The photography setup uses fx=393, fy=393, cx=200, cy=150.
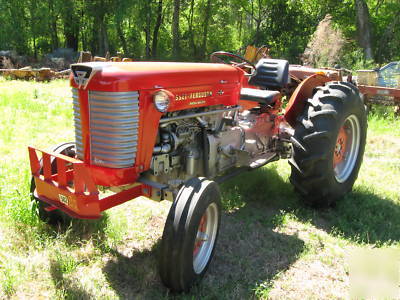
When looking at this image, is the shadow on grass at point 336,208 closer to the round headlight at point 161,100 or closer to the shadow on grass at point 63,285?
the round headlight at point 161,100

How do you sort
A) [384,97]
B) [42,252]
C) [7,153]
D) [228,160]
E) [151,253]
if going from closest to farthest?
[42,252], [151,253], [228,160], [7,153], [384,97]

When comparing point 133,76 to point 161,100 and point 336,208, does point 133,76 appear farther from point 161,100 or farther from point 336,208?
point 336,208

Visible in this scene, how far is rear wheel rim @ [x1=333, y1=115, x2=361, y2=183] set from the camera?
4430mm

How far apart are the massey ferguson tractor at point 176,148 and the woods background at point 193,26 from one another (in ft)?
30.3

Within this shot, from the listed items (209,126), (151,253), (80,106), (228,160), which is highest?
(80,106)

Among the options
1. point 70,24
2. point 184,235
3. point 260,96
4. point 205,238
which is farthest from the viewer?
point 70,24

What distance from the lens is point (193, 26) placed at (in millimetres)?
24578

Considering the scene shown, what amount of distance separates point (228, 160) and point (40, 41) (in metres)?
20.9

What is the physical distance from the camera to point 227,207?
4.22 meters

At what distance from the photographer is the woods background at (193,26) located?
15.9 m

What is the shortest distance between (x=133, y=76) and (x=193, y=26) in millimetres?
23030

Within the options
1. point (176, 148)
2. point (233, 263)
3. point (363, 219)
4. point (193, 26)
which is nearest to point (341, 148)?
point (363, 219)

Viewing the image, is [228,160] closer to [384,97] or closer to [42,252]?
[42,252]

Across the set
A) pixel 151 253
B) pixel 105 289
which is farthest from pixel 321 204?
pixel 105 289
